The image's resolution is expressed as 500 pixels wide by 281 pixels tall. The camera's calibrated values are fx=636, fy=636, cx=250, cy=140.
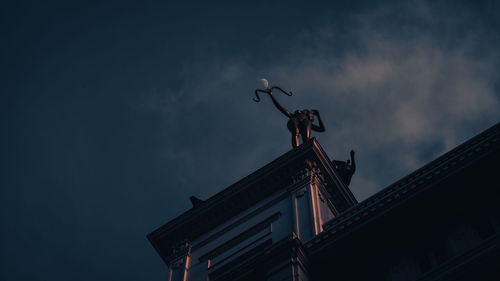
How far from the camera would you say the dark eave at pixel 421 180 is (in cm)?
2430

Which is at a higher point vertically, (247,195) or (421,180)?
(247,195)

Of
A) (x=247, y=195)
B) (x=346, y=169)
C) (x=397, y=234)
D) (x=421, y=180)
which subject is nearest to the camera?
(x=397, y=234)

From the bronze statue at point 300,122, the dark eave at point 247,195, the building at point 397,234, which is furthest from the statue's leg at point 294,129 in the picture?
the building at point 397,234

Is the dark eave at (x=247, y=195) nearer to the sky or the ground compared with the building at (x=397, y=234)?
nearer to the sky

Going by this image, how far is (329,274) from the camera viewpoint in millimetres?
24484

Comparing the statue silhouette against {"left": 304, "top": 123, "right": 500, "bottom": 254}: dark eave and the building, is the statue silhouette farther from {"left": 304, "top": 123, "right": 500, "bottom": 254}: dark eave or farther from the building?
{"left": 304, "top": 123, "right": 500, "bottom": 254}: dark eave

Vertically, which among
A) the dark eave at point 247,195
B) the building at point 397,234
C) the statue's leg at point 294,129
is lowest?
the building at point 397,234

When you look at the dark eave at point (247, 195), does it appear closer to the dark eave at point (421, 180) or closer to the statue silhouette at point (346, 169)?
the statue silhouette at point (346, 169)

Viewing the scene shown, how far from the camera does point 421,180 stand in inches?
982

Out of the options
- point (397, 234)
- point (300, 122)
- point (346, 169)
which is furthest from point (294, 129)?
point (397, 234)

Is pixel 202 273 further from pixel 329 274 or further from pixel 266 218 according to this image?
pixel 329 274

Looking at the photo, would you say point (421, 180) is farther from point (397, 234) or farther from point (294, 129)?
point (294, 129)

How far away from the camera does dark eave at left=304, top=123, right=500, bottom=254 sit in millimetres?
24297

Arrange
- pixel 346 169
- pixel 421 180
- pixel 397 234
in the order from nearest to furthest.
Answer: pixel 397 234 → pixel 421 180 → pixel 346 169
